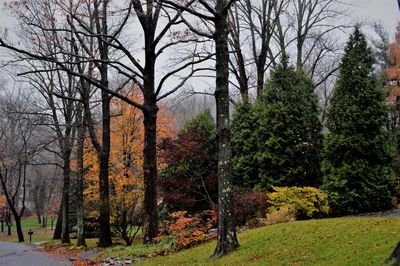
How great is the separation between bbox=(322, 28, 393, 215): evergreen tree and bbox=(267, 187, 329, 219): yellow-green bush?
439 millimetres

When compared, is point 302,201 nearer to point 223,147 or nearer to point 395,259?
point 223,147

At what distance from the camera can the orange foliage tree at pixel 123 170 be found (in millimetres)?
17656

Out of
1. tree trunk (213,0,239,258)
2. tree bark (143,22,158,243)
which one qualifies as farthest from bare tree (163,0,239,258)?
tree bark (143,22,158,243)

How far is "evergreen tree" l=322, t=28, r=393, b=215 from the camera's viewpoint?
11938mm

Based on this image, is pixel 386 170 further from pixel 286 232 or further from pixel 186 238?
pixel 186 238

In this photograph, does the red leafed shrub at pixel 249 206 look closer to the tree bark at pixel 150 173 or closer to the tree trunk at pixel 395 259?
the tree bark at pixel 150 173

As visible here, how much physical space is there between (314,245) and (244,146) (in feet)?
30.0

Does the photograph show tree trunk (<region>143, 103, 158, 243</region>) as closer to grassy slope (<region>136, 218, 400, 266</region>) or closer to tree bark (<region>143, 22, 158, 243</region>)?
tree bark (<region>143, 22, 158, 243</region>)

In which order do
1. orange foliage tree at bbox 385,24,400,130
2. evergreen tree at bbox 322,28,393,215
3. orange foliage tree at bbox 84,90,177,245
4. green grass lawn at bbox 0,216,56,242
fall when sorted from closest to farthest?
evergreen tree at bbox 322,28,393,215 → orange foliage tree at bbox 84,90,177,245 → orange foliage tree at bbox 385,24,400,130 → green grass lawn at bbox 0,216,56,242

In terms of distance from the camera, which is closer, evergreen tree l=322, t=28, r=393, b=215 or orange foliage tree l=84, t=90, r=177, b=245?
evergreen tree l=322, t=28, r=393, b=215

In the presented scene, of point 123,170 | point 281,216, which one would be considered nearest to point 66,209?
point 123,170

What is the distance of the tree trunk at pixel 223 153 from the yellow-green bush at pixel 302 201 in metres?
3.50

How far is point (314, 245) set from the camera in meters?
7.34

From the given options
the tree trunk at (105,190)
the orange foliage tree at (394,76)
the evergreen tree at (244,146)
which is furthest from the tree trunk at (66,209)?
the orange foliage tree at (394,76)
